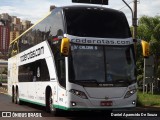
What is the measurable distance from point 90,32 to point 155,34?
24.6 metres

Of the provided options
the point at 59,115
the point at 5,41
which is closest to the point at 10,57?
the point at 59,115

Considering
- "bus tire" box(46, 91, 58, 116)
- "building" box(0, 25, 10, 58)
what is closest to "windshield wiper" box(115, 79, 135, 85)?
"bus tire" box(46, 91, 58, 116)

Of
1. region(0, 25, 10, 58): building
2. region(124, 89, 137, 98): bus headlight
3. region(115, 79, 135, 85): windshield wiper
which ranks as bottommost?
region(124, 89, 137, 98): bus headlight

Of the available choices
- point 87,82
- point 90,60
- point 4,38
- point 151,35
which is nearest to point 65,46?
point 90,60

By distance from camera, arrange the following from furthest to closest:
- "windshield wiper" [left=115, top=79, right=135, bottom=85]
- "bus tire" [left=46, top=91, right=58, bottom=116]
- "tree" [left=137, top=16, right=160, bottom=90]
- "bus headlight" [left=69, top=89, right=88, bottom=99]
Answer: "tree" [left=137, top=16, right=160, bottom=90] → "bus tire" [left=46, top=91, right=58, bottom=116] → "windshield wiper" [left=115, top=79, right=135, bottom=85] → "bus headlight" [left=69, top=89, right=88, bottom=99]

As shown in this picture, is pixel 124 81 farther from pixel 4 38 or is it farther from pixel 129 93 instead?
pixel 4 38

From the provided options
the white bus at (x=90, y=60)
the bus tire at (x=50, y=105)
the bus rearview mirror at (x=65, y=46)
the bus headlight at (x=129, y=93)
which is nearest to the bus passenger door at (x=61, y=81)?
the white bus at (x=90, y=60)

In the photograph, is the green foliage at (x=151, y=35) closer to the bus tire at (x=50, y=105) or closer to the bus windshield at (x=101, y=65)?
the bus tire at (x=50, y=105)

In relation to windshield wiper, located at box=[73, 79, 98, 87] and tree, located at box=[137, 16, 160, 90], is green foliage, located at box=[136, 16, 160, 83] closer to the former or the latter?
tree, located at box=[137, 16, 160, 90]

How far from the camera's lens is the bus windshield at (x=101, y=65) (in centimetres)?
1299

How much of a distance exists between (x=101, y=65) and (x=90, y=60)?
403 mm

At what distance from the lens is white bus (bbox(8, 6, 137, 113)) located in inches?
508

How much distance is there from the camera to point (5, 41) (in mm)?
152750

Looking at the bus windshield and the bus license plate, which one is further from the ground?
the bus windshield
